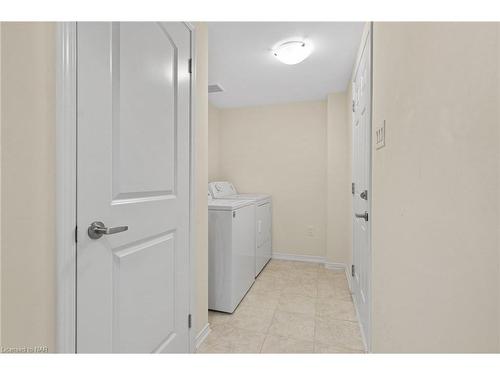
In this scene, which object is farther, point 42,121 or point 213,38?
point 213,38

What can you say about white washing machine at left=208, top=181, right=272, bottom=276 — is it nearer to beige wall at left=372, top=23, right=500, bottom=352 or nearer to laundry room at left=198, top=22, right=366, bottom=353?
laundry room at left=198, top=22, right=366, bottom=353

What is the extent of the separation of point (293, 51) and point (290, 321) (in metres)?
2.08

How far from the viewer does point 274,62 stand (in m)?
2.18

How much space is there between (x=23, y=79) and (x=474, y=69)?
1096 millimetres

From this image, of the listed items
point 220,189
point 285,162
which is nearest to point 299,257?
point 285,162

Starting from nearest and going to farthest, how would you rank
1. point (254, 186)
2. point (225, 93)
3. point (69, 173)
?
point (69, 173)
point (225, 93)
point (254, 186)

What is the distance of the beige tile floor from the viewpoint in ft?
5.12

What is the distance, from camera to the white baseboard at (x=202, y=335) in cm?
154

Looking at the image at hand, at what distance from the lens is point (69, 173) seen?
2.48ft

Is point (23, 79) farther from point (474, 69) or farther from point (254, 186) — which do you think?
point (254, 186)

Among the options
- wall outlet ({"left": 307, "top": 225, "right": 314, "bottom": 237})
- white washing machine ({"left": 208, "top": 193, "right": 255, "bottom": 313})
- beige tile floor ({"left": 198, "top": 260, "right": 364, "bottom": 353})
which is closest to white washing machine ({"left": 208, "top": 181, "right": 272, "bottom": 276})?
beige tile floor ({"left": 198, "top": 260, "right": 364, "bottom": 353})

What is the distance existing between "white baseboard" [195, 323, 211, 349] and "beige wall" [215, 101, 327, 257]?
6.13ft

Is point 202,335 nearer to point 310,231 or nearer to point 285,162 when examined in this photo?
point 310,231
